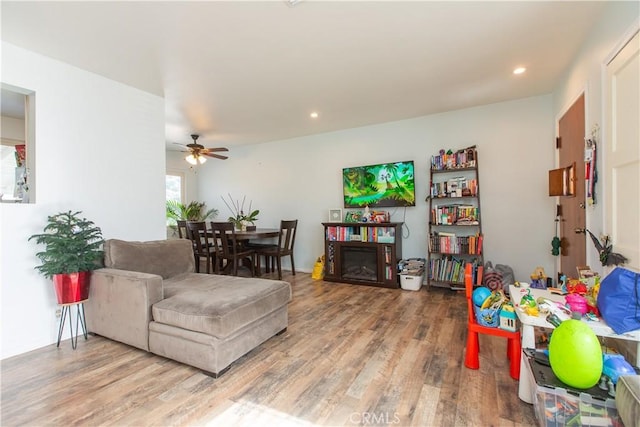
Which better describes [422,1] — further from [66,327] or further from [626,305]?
[66,327]

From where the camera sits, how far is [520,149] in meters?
3.52

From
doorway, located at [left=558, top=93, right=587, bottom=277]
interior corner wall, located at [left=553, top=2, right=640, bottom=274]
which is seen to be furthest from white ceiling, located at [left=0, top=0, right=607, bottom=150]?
doorway, located at [left=558, top=93, right=587, bottom=277]

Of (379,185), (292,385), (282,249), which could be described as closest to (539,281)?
(379,185)

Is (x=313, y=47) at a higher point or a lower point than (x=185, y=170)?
higher

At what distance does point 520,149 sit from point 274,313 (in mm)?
3586

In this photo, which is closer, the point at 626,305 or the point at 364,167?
the point at 626,305

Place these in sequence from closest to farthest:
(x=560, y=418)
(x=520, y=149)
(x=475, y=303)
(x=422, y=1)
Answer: (x=560, y=418)
(x=422, y=1)
(x=475, y=303)
(x=520, y=149)

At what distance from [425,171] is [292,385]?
11.1 ft

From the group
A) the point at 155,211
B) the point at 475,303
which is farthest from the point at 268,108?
the point at 475,303

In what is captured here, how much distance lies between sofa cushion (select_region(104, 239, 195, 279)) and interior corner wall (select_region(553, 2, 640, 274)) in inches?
140

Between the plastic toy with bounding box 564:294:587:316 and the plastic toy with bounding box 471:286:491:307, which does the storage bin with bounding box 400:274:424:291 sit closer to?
the plastic toy with bounding box 471:286:491:307

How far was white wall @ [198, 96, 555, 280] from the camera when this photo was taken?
345cm

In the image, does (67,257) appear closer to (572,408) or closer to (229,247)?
(229,247)

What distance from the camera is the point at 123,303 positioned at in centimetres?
216
